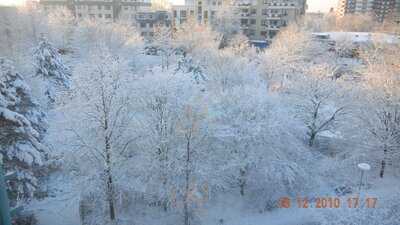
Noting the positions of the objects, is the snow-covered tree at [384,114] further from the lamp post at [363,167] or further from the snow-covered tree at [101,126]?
the snow-covered tree at [101,126]

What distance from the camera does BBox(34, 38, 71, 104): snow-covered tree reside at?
31.8 meters

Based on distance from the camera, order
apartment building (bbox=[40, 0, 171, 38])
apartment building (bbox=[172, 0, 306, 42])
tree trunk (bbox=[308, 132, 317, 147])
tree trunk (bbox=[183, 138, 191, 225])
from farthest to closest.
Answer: apartment building (bbox=[40, 0, 171, 38]) → apartment building (bbox=[172, 0, 306, 42]) → tree trunk (bbox=[308, 132, 317, 147]) → tree trunk (bbox=[183, 138, 191, 225])

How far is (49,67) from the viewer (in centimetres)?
3309

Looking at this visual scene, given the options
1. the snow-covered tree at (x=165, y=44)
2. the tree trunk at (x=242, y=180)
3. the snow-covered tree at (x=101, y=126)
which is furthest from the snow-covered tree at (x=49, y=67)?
the tree trunk at (x=242, y=180)

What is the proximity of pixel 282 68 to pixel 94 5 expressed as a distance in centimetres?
6010

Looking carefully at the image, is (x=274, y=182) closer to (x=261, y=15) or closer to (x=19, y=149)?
(x=19, y=149)

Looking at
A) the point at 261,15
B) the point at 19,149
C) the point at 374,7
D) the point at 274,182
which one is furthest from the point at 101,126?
the point at 374,7

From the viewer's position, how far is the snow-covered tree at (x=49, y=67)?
31.8m

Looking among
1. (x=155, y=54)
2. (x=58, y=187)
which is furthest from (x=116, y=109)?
(x=155, y=54)

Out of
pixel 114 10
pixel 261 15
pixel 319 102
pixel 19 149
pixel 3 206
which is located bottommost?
pixel 319 102

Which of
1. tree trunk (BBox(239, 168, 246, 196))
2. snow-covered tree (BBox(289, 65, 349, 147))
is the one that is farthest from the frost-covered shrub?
snow-covered tree (BBox(289, 65, 349, 147))

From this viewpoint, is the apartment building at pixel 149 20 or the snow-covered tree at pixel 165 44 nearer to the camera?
the snow-covered tree at pixel 165 44

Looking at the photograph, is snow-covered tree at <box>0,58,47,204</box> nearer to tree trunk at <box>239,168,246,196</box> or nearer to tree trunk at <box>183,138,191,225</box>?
tree trunk at <box>183,138,191,225</box>

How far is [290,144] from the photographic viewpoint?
61.5 feet
